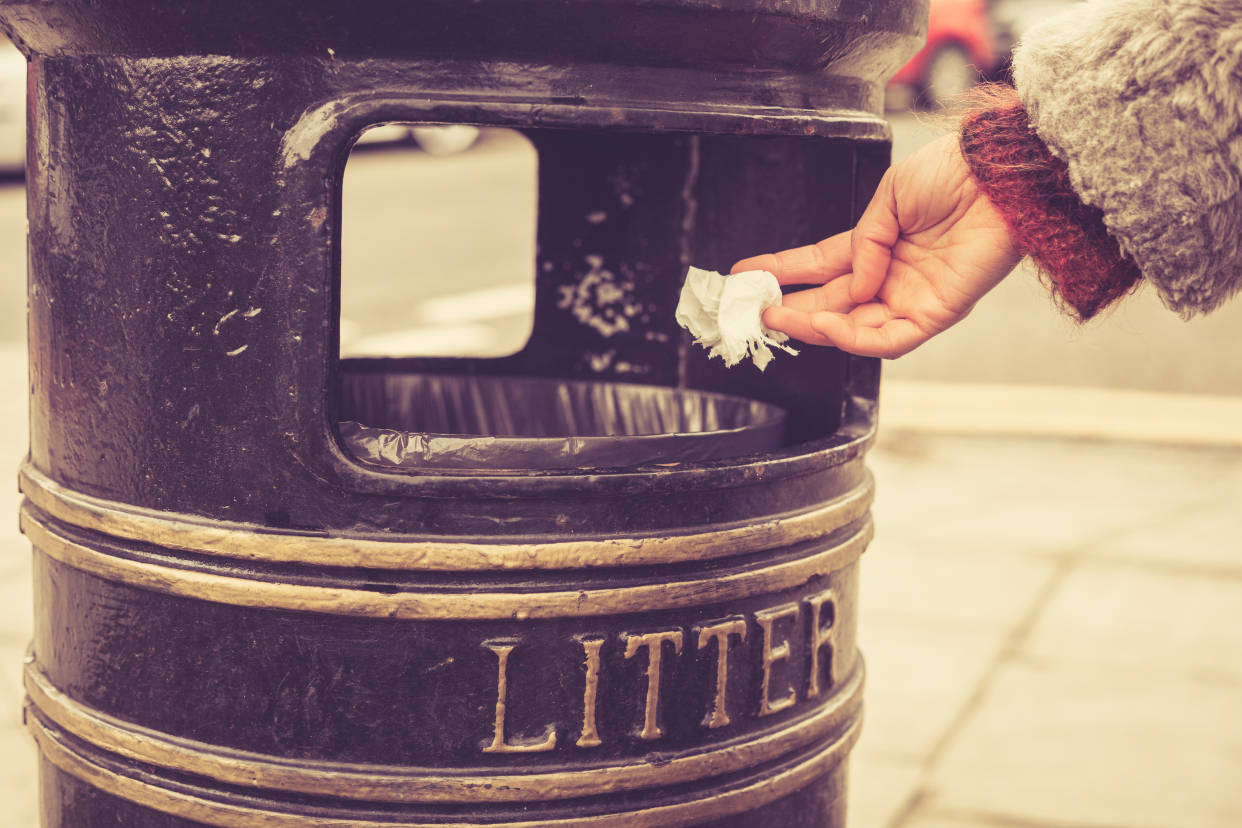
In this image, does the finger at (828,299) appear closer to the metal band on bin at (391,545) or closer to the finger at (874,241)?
the finger at (874,241)

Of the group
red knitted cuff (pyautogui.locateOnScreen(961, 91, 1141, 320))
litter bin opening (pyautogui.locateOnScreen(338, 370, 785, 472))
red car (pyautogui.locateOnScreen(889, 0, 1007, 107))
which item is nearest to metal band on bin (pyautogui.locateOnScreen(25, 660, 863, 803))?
litter bin opening (pyautogui.locateOnScreen(338, 370, 785, 472))

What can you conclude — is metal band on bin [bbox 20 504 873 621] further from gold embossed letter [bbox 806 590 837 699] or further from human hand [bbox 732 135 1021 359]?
human hand [bbox 732 135 1021 359]

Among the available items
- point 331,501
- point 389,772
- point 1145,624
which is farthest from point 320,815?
point 1145,624

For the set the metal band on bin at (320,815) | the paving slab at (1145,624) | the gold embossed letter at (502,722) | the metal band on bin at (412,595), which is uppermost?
the metal band on bin at (412,595)

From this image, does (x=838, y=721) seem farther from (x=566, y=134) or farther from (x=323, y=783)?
(x=566, y=134)

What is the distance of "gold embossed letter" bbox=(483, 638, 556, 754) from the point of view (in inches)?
54.2

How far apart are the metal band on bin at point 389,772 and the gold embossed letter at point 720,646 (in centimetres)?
3

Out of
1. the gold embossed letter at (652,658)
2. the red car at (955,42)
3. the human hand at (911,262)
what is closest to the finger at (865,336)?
the human hand at (911,262)

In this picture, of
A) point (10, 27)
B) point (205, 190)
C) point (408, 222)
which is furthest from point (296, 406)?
point (408, 222)

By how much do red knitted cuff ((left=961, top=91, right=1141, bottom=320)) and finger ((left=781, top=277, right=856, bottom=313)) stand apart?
0.72 feet

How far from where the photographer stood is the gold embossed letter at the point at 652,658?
4.65 ft

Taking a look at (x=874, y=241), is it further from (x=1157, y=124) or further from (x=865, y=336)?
(x=1157, y=124)

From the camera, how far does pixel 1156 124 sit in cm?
134

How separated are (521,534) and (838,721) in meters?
0.52
